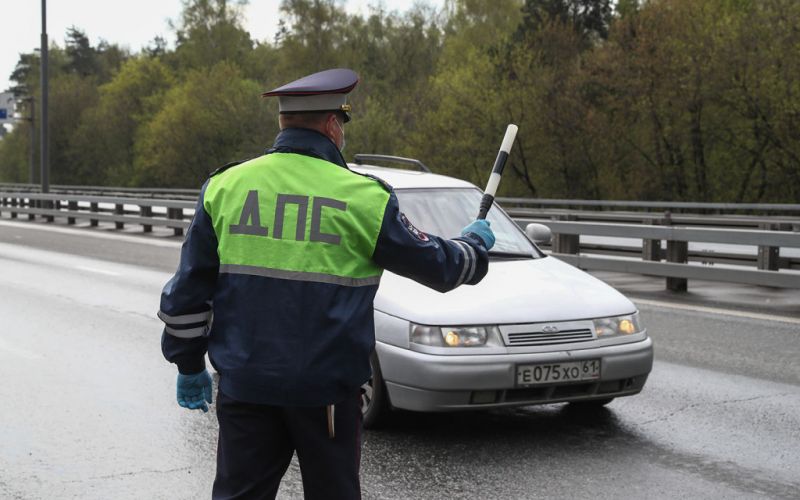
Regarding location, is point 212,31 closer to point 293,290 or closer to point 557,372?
point 557,372

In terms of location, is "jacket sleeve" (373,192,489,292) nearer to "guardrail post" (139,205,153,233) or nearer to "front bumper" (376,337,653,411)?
"front bumper" (376,337,653,411)

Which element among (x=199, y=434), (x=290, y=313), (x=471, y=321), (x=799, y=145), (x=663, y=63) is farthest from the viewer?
(x=663, y=63)

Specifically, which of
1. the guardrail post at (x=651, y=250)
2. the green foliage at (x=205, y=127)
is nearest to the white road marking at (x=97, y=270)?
the guardrail post at (x=651, y=250)

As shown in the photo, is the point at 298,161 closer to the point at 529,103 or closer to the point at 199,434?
the point at 199,434

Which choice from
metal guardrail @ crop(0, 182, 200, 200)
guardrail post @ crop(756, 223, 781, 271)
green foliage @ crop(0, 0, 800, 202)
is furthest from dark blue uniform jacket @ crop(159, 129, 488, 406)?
metal guardrail @ crop(0, 182, 200, 200)

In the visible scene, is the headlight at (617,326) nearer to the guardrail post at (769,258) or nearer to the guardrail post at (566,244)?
the guardrail post at (769,258)

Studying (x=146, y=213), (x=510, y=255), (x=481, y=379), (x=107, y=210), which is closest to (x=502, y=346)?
(x=481, y=379)

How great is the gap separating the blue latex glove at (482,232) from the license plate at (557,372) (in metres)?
2.44

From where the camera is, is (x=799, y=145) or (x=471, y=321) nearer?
(x=471, y=321)

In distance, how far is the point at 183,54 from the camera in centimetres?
8306

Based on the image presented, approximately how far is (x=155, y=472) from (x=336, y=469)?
285 centimetres

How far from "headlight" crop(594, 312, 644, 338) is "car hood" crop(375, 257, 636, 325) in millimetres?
38

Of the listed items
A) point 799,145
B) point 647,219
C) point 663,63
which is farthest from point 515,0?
point 647,219

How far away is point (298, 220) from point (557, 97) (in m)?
43.8
